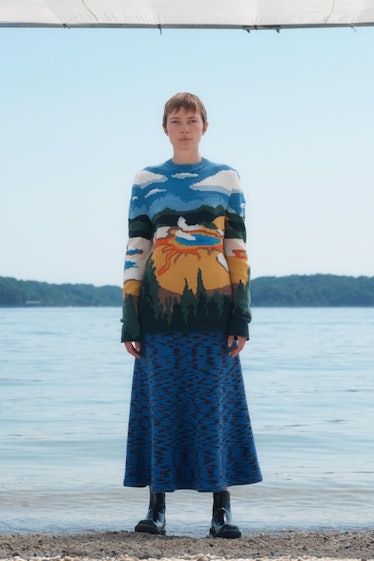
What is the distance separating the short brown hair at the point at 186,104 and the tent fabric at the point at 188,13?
59 cm

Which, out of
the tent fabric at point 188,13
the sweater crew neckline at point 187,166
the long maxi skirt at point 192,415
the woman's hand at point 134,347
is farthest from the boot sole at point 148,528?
the tent fabric at point 188,13

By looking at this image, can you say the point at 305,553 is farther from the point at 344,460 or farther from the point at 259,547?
the point at 344,460

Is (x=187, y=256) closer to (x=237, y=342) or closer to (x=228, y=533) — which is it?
(x=237, y=342)

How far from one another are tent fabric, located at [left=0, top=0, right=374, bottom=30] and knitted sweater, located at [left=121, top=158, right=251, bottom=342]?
2.83 ft

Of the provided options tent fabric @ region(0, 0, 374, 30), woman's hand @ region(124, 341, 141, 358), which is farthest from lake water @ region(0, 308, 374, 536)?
tent fabric @ region(0, 0, 374, 30)

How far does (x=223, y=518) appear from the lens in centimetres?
393

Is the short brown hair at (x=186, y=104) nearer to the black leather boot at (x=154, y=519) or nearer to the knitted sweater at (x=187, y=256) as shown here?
the knitted sweater at (x=187, y=256)

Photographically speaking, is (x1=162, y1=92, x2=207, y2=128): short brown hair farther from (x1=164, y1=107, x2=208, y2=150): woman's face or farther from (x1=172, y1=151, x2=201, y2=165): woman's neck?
(x1=172, y1=151, x2=201, y2=165): woman's neck

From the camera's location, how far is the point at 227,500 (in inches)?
153

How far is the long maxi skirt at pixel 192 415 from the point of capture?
3.77 meters

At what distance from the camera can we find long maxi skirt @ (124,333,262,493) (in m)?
3.77

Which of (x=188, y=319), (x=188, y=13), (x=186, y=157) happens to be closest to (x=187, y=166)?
(x=186, y=157)

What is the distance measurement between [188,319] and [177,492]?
2.38m

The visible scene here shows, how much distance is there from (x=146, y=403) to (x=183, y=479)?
0.34m
